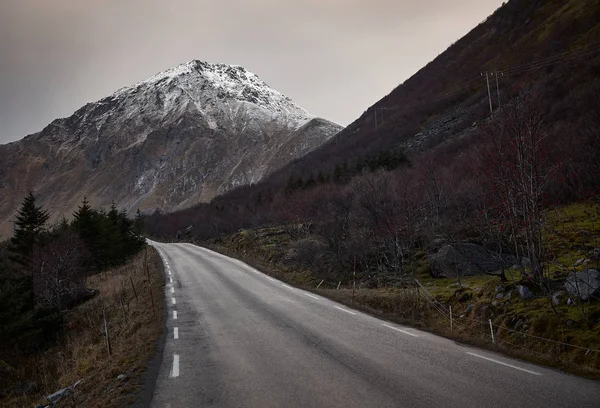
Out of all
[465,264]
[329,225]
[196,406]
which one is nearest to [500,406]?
[196,406]

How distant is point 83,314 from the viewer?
24.5m

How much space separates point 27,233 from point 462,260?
37254 mm

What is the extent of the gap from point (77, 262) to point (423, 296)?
1153 inches

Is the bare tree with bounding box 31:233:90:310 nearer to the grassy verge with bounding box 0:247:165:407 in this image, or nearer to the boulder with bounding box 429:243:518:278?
the grassy verge with bounding box 0:247:165:407

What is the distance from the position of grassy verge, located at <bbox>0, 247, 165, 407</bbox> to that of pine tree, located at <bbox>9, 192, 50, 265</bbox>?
13525 millimetres

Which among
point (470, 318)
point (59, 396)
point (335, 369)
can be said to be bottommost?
point (59, 396)

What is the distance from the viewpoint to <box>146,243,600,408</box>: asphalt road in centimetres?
633

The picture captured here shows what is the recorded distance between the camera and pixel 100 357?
12227 mm

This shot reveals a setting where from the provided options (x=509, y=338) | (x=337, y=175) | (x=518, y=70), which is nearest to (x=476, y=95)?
(x=518, y=70)

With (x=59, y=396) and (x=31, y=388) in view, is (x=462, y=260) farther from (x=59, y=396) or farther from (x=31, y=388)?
(x=31, y=388)

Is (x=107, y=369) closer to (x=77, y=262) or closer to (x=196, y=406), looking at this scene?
(x=196, y=406)

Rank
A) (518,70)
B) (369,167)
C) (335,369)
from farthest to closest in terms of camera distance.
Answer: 1. (518,70)
2. (369,167)
3. (335,369)

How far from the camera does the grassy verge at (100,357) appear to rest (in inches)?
321

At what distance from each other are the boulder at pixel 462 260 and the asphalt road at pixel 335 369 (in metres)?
6.39
